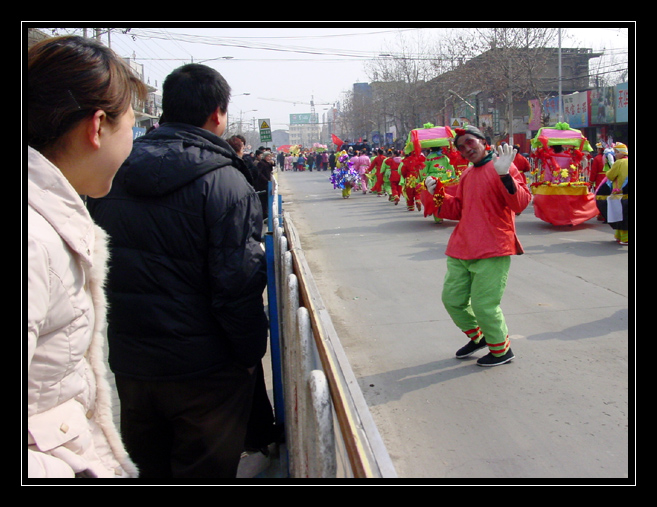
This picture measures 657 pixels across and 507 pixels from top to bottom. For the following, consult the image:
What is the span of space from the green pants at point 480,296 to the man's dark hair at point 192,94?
8.63 ft

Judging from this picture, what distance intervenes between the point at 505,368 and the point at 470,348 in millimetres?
320

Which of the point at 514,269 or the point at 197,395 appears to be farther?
the point at 514,269

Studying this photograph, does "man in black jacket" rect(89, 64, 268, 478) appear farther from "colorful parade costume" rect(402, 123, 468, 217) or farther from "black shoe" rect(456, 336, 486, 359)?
"colorful parade costume" rect(402, 123, 468, 217)

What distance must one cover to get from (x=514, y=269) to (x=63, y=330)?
7.92 m

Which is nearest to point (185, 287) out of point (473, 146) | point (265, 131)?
point (473, 146)

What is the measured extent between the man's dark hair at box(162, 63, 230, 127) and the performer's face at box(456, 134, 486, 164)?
2597mm

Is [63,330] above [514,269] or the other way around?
above

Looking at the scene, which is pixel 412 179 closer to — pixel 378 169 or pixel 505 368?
pixel 378 169

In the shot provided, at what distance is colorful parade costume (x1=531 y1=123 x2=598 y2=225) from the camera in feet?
40.1

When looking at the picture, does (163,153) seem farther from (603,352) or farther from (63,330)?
(603,352)

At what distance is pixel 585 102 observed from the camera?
3262 centimetres

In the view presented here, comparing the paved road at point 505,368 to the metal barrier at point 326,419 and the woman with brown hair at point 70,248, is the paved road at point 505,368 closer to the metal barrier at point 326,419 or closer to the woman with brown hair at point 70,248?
the metal barrier at point 326,419

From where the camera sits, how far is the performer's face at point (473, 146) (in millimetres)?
4738
